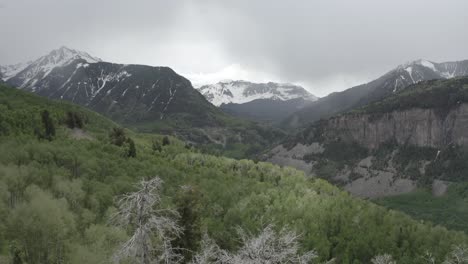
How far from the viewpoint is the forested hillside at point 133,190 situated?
70500mm

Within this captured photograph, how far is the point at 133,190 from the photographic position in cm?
12212

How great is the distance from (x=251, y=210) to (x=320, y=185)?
69.1m

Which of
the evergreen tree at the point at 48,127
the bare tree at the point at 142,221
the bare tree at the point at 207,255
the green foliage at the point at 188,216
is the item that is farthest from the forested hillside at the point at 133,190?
the bare tree at the point at 142,221

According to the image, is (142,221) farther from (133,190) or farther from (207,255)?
(133,190)

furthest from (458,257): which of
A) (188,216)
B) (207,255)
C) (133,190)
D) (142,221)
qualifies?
(133,190)

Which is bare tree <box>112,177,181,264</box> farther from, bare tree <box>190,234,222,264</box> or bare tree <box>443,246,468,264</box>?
bare tree <box>443,246,468,264</box>

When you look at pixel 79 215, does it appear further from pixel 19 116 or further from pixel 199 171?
pixel 19 116

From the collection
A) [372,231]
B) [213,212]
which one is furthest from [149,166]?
[372,231]

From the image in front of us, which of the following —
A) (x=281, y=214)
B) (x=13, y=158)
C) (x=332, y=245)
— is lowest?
(x=332, y=245)

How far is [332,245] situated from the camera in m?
131

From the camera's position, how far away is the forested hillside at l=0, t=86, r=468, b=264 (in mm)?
70500

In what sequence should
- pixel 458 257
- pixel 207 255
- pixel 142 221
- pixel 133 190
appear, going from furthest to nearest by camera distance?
pixel 133 190 → pixel 458 257 → pixel 207 255 → pixel 142 221

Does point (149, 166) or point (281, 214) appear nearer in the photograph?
point (281, 214)

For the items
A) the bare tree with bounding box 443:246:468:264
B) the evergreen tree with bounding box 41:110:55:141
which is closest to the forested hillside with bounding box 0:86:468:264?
the evergreen tree with bounding box 41:110:55:141
